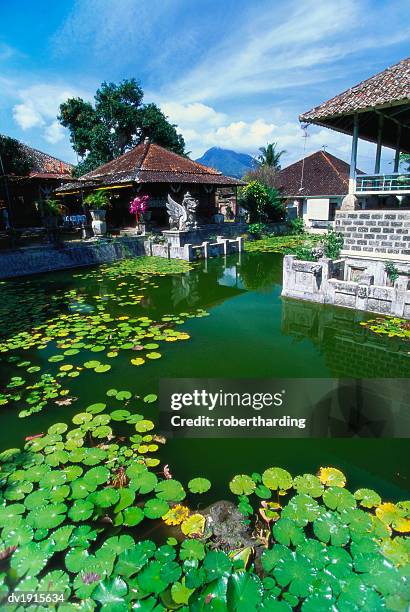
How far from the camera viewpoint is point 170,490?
3.15 meters

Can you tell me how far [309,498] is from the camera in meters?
Result: 3.03

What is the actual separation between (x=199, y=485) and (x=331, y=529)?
1.14m

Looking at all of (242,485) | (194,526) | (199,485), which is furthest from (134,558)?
(242,485)

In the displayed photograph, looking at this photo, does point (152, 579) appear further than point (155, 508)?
No

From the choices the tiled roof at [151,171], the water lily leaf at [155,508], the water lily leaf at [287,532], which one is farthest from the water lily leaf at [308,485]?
the tiled roof at [151,171]

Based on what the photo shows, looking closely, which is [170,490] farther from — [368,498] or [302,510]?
[368,498]

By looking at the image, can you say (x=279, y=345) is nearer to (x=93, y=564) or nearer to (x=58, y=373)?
(x=58, y=373)

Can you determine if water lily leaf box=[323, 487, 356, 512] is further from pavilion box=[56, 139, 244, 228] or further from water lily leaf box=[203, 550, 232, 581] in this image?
pavilion box=[56, 139, 244, 228]

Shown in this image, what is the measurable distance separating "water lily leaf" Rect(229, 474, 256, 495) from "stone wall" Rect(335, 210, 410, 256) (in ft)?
23.5

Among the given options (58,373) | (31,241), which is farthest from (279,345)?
(31,241)

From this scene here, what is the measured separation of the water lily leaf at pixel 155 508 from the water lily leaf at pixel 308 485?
46.4 inches

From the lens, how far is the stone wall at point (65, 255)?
38.8 feet

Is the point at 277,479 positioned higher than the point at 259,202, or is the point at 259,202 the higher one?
the point at 259,202

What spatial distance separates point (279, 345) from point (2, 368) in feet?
14.9
